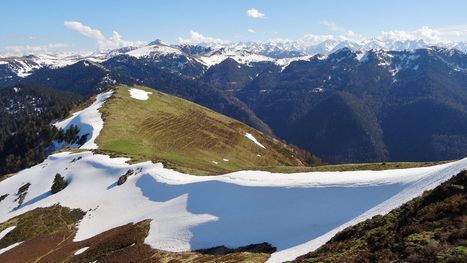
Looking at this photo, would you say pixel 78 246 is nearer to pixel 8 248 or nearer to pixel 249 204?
pixel 8 248

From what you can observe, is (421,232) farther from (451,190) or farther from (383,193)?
(383,193)

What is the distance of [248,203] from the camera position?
45469mm

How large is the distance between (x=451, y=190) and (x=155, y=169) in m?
51.6

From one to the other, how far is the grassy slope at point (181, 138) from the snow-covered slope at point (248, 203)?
123ft

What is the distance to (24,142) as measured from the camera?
512ft

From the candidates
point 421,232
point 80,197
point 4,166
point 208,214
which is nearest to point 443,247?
point 421,232

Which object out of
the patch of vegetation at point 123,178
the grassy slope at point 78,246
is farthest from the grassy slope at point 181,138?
the grassy slope at point 78,246

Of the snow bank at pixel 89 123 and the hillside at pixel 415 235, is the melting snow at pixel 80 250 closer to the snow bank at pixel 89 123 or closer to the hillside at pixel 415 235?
the hillside at pixel 415 235

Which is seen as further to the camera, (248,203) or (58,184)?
(58,184)

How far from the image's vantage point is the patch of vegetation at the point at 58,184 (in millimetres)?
79250

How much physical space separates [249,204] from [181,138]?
94.3 m

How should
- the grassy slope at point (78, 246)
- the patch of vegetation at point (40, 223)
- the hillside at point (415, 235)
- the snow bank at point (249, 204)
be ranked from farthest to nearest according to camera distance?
the patch of vegetation at point (40, 223) → the grassy slope at point (78, 246) → the snow bank at point (249, 204) → the hillside at point (415, 235)

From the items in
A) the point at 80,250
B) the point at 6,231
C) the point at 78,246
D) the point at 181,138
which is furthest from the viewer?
the point at 181,138


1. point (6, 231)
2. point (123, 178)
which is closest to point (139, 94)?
point (123, 178)
